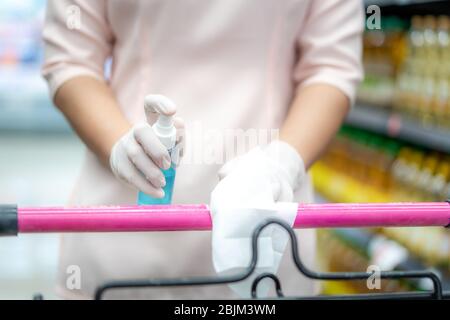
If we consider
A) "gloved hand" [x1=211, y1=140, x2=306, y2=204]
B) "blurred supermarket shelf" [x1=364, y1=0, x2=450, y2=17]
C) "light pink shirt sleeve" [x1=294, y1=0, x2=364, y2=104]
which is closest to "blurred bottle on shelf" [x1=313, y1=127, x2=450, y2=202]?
"blurred supermarket shelf" [x1=364, y1=0, x2=450, y2=17]

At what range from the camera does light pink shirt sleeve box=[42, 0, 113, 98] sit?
5.18 ft

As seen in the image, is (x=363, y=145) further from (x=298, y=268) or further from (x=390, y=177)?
(x=298, y=268)

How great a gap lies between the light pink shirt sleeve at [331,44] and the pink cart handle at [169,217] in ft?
1.60

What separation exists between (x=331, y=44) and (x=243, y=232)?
57 centimetres

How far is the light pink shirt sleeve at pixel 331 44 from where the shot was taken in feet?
5.28

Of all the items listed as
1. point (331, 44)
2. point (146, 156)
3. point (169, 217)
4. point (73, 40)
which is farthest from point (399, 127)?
point (169, 217)

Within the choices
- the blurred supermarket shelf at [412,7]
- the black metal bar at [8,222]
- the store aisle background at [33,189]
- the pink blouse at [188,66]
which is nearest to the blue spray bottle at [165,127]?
the black metal bar at [8,222]

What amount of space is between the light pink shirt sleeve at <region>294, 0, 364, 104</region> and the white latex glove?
1.19ft

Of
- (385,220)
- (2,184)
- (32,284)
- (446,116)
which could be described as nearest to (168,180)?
(385,220)

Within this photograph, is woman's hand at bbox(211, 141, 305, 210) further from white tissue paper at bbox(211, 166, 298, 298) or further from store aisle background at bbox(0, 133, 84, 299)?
store aisle background at bbox(0, 133, 84, 299)

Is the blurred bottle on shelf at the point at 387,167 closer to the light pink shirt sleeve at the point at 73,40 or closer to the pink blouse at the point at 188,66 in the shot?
the pink blouse at the point at 188,66

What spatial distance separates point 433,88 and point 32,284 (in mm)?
2176

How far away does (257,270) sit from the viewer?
1.19m

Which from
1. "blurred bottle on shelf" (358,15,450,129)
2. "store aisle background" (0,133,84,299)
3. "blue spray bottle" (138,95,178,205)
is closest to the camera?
"blue spray bottle" (138,95,178,205)
